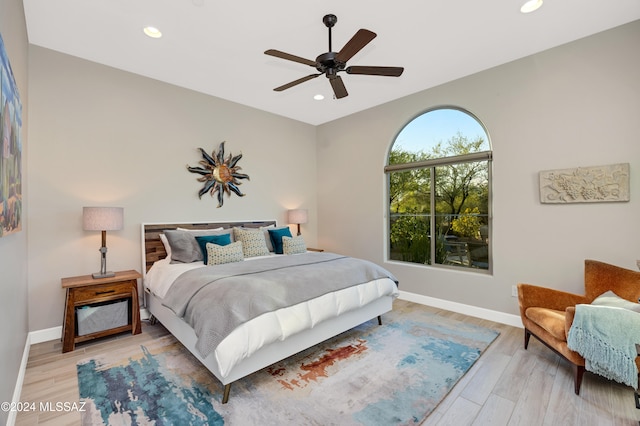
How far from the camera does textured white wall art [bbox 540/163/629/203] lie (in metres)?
2.65

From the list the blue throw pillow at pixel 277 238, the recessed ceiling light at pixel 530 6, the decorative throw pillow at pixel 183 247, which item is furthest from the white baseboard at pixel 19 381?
the recessed ceiling light at pixel 530 6

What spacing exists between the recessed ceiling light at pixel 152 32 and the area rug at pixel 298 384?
9.73 feet

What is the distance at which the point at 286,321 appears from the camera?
2252mm

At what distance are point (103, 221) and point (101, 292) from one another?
70cm

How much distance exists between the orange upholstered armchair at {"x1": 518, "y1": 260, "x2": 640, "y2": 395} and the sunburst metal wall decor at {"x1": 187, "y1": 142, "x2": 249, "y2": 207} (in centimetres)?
378

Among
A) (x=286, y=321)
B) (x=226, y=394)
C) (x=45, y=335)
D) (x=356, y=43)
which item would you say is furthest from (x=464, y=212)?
(x=45, y=335)

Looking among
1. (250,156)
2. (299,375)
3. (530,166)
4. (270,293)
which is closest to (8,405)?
(270,293)

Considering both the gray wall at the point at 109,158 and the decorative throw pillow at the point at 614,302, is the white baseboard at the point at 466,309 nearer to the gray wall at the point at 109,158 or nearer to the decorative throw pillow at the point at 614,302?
the decorative throw pillow at the point at 614,302

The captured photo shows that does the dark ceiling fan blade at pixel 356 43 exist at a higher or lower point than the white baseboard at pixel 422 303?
higher

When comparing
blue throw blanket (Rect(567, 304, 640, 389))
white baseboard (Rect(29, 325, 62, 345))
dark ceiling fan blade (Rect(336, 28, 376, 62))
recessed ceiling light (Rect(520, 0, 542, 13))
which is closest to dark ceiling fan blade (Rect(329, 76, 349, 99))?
dark ceiling fan blade (Rect(336, 28, 376, 62))

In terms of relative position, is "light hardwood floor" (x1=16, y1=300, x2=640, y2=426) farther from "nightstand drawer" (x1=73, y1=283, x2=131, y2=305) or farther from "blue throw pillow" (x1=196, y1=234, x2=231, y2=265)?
"blue throw pillow" (x1=196, y1=234, x2=231, y2=265)

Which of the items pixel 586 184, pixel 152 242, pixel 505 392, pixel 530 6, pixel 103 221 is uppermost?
pixel 530 6

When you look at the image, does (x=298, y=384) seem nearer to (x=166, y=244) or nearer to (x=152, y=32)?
(x=166, y=244)

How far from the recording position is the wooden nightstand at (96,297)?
8.74ft
